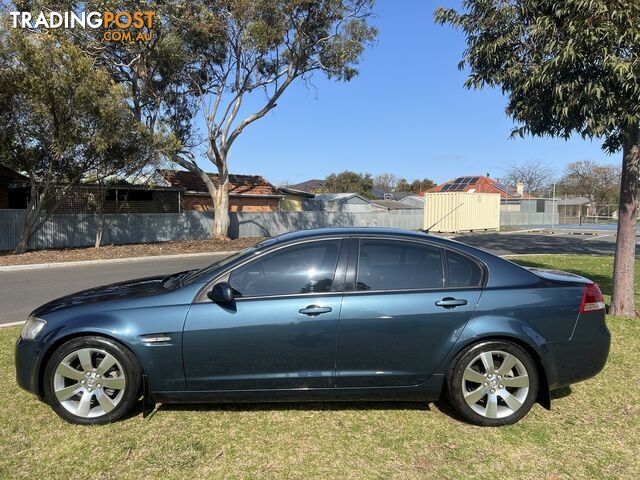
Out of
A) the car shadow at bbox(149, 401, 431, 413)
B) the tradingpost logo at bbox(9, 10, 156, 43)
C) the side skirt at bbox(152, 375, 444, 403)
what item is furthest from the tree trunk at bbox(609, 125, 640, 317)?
the tradingpost logo at bbox(9, 10, 156, 43)

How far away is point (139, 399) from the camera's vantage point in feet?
12.5

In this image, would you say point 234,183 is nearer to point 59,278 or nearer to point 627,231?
Answer: point 59,278

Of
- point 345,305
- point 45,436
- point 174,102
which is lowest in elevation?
point 45,436

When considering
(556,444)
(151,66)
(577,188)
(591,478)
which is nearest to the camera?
(591,478)

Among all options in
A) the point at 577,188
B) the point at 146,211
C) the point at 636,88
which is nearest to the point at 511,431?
the point at 636,88

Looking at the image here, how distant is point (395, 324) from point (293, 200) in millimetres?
34493

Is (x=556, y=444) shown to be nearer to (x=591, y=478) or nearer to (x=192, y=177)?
(x=591, y=478)

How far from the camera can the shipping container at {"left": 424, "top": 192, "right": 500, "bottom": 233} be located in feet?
115

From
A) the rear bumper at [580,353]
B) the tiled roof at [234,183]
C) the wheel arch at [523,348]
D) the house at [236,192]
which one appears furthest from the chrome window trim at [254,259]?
the tiled roof at [234,183]

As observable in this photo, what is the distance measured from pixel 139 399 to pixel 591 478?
3.15 m

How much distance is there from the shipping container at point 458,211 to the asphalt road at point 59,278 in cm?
2137

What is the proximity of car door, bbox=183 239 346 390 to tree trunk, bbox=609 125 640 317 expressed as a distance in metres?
5.01

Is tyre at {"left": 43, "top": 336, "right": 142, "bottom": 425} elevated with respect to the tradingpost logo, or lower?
lower

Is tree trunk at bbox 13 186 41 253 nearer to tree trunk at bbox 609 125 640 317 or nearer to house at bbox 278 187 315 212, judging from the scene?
tree trunk at bbox 609 125 640 317
